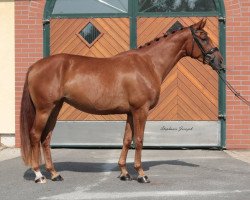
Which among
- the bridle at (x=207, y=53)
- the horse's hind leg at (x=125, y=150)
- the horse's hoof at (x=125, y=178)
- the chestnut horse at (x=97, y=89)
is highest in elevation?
the bridle at (x=207, y=53)

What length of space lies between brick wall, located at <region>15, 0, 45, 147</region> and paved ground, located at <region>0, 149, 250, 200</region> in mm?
1678

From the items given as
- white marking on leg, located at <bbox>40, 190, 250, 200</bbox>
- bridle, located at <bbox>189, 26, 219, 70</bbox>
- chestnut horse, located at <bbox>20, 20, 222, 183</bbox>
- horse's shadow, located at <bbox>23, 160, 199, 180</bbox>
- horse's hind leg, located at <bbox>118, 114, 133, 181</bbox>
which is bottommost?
horse's shadow, located at <bbox>23, 160, 199, 180</bbox>

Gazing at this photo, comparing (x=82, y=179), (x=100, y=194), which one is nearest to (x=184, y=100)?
(x=82, y=179)

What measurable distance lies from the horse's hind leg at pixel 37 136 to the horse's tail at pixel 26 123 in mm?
69

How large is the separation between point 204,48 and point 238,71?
10.3ft

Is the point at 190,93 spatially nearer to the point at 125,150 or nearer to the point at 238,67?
the point at 238,67

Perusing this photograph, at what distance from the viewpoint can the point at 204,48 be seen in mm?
6477

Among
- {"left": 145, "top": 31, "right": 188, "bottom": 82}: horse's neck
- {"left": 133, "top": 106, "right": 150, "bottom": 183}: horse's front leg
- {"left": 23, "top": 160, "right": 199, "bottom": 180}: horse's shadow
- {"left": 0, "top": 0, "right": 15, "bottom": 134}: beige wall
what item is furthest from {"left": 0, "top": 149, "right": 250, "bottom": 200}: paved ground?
{"left": 145, "top": 31, "right": 188, "bottom": 82}: horse's neck

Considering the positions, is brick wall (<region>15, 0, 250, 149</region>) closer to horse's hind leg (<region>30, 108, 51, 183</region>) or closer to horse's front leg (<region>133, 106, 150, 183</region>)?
horse's front leg (<region>133, 106, 150, 183</region>)

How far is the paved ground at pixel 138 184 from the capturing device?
5.53 m

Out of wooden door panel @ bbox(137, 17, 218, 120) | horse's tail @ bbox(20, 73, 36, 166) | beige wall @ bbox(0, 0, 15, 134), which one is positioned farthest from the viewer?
beige wall @ bbox(0, 0, 15, 134)

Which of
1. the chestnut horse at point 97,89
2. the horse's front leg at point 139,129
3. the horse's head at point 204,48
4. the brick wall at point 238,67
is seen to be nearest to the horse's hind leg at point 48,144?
the chestnut horse at point 97,89

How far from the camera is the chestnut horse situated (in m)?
6.26

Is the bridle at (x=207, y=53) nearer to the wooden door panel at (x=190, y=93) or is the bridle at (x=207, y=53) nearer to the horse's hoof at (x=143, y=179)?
the horse's hoof at (x=143, y=179)
